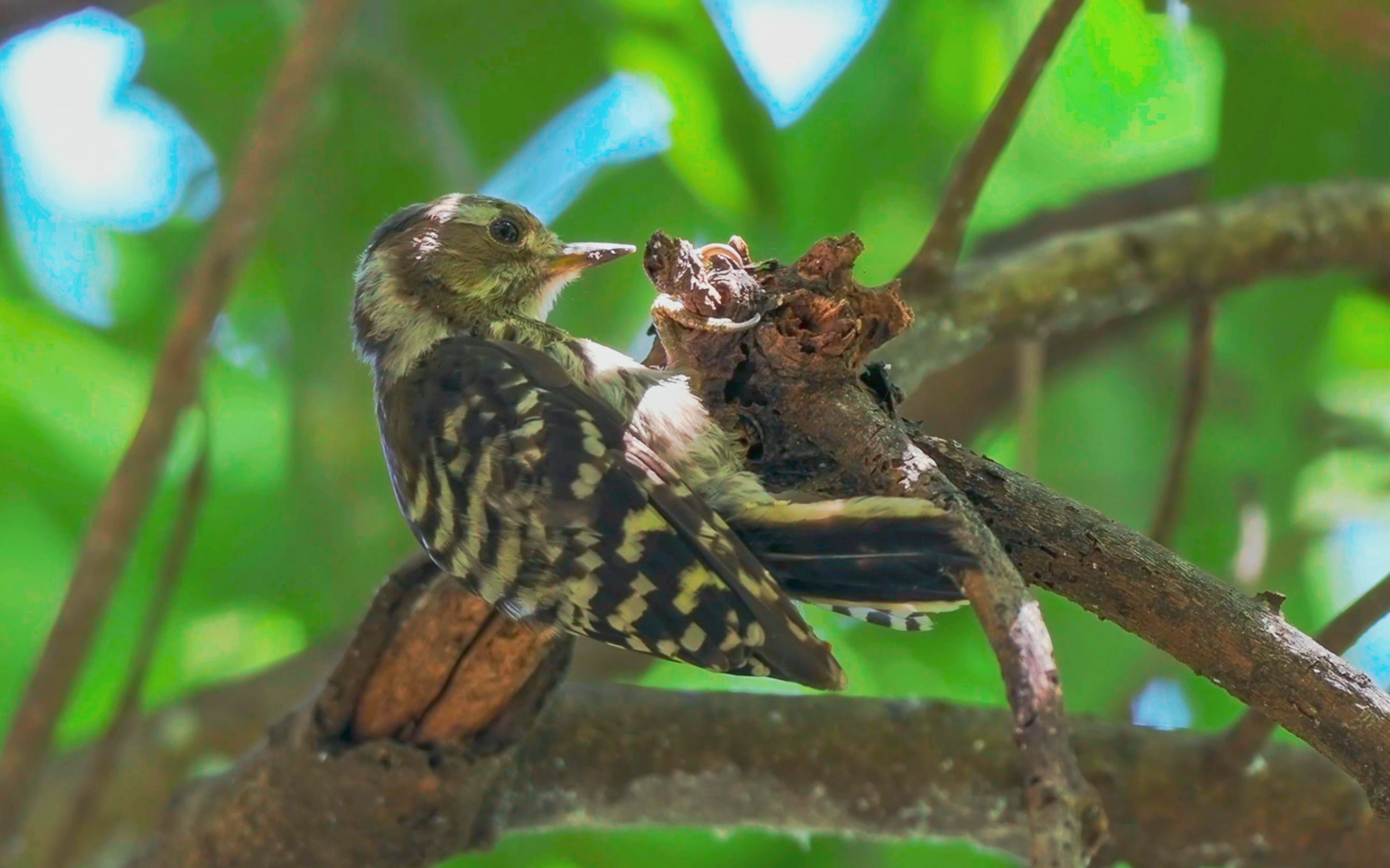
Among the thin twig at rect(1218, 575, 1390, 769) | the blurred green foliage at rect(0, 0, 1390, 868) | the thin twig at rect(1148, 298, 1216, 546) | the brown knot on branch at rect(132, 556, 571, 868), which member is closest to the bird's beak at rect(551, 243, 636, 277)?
the blurred green foliage at rect(0, 0, 1390, 868)

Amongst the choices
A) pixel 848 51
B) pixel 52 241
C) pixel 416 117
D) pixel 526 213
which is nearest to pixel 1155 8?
pixel 848 51

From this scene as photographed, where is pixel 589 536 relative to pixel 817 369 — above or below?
below

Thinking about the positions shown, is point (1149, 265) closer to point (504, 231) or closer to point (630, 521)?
point (504, 231)

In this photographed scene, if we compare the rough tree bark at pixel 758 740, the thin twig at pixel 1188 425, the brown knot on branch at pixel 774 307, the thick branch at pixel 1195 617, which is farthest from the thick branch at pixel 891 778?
the thick branch at pixel 1195 617

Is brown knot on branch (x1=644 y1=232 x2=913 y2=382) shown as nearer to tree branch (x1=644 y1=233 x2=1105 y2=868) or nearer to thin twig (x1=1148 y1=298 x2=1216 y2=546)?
tree branch (x1=644 y1=233 x2=1105 y2=868)

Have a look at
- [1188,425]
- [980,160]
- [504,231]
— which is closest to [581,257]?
[504,231]

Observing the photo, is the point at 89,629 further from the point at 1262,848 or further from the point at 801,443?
the point at 1262,848

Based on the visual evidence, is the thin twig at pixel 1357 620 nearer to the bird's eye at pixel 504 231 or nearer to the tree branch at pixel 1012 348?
the bird's eye at pixel 504 231
